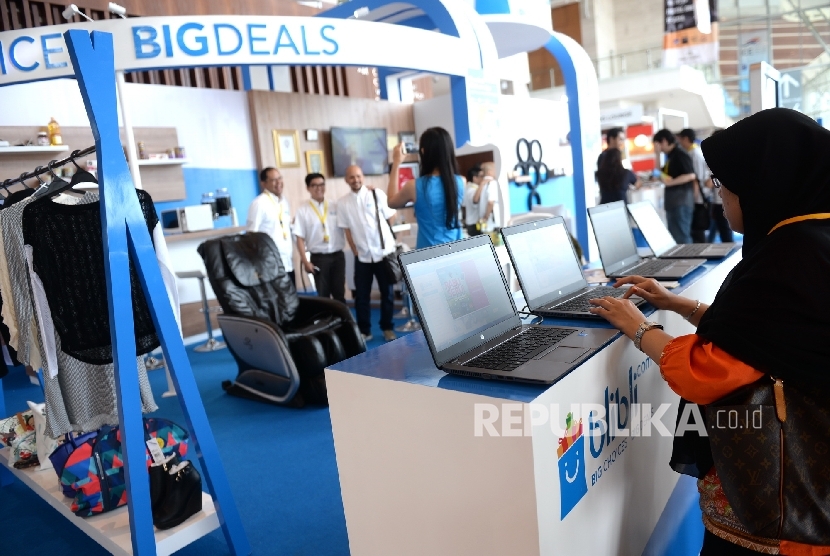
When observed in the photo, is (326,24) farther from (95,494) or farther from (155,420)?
(95,494)

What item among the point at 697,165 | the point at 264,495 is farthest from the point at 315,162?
the point at 264,495

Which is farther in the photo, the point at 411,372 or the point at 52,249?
the point at 52,249

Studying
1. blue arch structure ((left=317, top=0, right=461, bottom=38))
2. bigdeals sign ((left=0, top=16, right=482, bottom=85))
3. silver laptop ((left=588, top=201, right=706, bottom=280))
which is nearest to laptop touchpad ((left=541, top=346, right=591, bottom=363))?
silver laptop ((left=588, top=201, right=706, bottom=280))

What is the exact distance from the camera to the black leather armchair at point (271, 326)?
11.7 ft

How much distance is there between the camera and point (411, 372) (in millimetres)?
1371

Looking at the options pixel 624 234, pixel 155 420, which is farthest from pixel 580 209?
pixel 155 420

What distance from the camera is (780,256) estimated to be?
105cm

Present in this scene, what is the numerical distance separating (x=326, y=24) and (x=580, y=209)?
12.1ft

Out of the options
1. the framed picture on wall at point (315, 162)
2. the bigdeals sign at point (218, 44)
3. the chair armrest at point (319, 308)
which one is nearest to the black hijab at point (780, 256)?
the chair armrest at point (319, 308)

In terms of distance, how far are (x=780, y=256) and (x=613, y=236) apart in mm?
1424

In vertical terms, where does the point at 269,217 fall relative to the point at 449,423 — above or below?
above

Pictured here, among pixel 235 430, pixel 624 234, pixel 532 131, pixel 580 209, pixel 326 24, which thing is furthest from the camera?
pixel 532 131

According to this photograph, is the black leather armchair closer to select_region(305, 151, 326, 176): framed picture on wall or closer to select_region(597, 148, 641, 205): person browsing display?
select_region(597, 148, 641, 205): person browsing display

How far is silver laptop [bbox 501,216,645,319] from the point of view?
5.77ft
